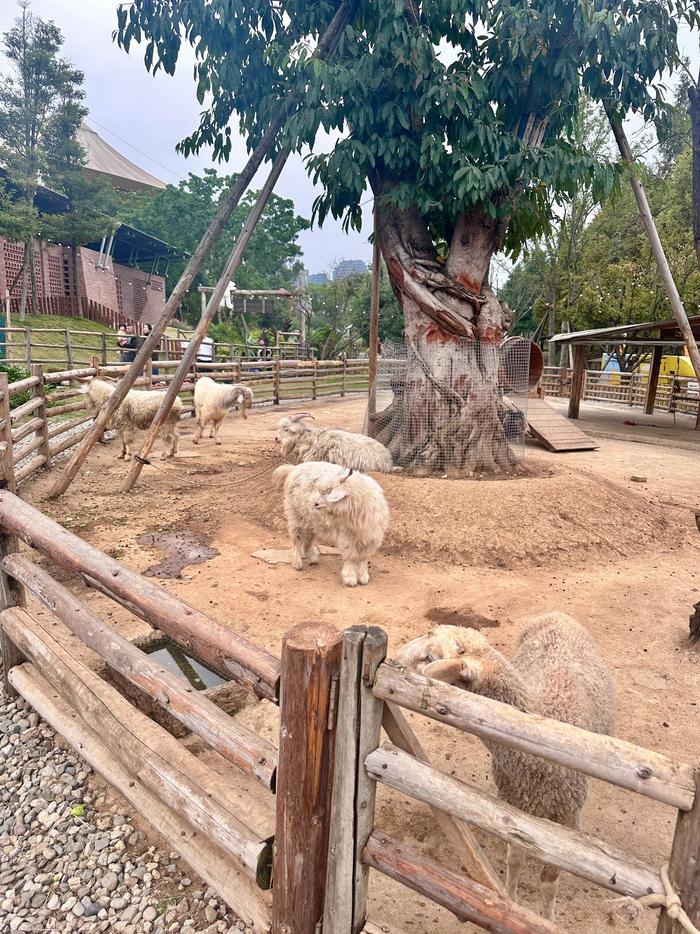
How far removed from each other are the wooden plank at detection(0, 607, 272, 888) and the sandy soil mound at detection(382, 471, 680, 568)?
3.50 meters

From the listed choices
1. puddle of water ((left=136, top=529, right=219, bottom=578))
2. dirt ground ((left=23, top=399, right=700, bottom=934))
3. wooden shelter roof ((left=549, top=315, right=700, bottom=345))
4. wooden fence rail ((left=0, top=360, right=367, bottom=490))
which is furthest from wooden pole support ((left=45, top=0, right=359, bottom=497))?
wooden shelter roof ((left=549, top=315, right=700, bottom=345))

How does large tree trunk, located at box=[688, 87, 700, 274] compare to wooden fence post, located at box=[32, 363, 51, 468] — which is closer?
large tree trunk, located at box=[688, 87, 700, 274]

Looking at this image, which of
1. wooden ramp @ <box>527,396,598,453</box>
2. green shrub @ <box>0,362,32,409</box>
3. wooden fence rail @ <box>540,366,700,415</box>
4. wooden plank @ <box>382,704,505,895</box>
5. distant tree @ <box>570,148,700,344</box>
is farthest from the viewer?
distant tree @ <box>570,148,700,344</box>

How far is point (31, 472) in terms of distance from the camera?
7512mm

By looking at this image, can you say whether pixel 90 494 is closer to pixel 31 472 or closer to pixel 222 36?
pixel 31 472

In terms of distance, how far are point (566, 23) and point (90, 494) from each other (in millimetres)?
7986

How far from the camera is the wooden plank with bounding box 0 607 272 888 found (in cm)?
199

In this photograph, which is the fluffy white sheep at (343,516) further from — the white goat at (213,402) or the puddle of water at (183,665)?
the white goat at (213,402)

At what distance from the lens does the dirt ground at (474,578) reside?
2645mm

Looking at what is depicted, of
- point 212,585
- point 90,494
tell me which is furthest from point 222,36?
point 212,585

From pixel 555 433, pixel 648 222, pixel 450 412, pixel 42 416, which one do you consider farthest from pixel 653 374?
pixel 42 416

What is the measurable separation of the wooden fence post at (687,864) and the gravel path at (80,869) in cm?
161

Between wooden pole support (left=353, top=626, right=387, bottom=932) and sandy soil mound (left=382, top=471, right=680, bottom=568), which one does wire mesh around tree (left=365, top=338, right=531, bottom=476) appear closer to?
sandy soil mound (left=382, top=471, right=680, bottom=568)

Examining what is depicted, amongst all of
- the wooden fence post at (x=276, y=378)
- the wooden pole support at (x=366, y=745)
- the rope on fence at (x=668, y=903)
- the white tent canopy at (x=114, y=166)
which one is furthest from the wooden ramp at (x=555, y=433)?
the white tent canopy at (x=114, y=166)
